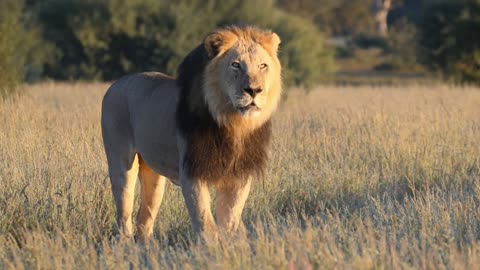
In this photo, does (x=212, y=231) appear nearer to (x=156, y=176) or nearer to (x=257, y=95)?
(x=257, y=95)

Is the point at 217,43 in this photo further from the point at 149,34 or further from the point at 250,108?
the point at 149,34

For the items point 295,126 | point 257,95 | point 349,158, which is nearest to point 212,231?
point 257,95

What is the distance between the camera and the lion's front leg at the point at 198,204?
18.9 feet

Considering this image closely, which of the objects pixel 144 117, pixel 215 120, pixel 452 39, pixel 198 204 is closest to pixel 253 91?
pixel 215 120

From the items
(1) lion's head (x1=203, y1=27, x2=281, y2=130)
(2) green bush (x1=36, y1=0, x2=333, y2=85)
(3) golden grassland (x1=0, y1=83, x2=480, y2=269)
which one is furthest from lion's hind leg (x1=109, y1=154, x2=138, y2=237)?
(2) green bush (x1=36, y1=0, x2=333, y2=85)

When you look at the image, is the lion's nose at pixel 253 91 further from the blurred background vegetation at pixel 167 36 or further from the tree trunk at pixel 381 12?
the tree trunk at pixel 381 12

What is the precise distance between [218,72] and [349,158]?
3.47 meters

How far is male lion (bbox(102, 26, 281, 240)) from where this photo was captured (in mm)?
5656

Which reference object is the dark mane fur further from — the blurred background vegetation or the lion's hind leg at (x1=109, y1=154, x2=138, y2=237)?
the blurred background vegetation

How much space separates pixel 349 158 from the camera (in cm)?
894

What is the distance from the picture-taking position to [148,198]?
6805mm

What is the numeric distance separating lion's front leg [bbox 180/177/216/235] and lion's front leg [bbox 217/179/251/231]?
0.22 meters

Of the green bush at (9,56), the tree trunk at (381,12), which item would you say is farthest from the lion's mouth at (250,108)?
the tree trunk at (381,12)

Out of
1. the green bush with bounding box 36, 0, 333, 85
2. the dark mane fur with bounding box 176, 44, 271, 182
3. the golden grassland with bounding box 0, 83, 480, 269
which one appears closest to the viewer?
the golden grassland with bounding box 0, 83, 480, 269
